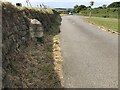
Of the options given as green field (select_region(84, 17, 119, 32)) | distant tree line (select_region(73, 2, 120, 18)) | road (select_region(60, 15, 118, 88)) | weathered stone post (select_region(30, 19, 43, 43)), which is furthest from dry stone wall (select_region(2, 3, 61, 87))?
distant tree line (select_region(73, 2, 120, 18))

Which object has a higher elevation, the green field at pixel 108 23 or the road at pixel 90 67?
the road at pixel 90 67

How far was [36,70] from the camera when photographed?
9273mm

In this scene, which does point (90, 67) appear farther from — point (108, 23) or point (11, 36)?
point (108, 23)

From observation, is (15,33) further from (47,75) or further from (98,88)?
(98,88)

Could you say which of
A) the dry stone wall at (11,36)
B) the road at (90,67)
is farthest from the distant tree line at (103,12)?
the dry stone wall at (11,36)

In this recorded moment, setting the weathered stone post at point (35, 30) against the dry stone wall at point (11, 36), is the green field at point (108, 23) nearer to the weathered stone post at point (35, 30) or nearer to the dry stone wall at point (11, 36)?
the weathered stone post at point (35, 30)

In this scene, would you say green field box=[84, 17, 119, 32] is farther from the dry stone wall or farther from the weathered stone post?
the dry stone wall

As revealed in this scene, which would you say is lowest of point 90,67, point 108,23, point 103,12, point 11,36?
point 103,12

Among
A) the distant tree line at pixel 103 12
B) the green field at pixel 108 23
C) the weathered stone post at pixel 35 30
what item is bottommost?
the distant tree line at pixel 103 12

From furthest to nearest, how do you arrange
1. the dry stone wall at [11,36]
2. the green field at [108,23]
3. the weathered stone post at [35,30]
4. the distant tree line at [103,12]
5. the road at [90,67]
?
the distant tree line at [103,12] < the green field at [108,23] < the weathered stone post at [35,30] < the road at [90,67] < the dry stone wall at [11,36]

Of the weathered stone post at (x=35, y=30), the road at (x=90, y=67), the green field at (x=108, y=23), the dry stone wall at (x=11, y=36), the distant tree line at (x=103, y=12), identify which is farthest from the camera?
the distant tree line at (x=103, y=12)

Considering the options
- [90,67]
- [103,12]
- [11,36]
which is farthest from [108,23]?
[103,12]

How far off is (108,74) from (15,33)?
10.6ft

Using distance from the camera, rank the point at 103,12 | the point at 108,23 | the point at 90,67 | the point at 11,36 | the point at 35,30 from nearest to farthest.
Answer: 1. the point at 11,36
2. the point at 90,67
3. the point at 35,30
4. the point at 108,23
5. the point at 103,12
